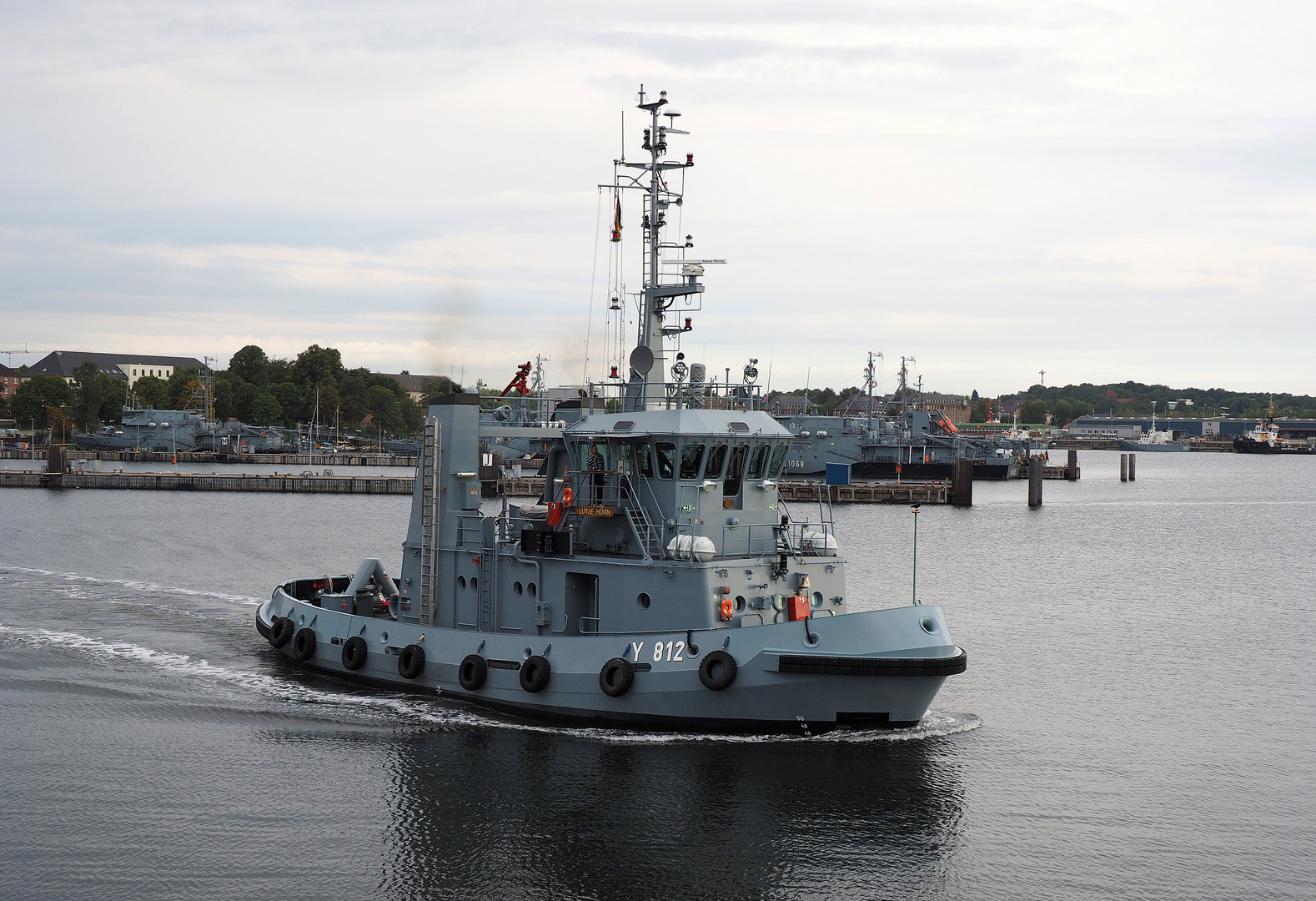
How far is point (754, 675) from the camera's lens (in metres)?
16.1

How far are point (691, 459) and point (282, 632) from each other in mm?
9897

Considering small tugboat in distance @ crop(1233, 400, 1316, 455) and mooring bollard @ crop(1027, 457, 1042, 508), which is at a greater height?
small tugboat in distance @ crop(1233, 400, 1316, 455)

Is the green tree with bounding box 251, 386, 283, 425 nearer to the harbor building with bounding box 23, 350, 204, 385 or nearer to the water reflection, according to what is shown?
the harbor building with bounding box 23, 350, 204, 385

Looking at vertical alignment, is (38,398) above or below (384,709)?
above

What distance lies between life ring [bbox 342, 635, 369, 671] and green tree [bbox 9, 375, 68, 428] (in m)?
133

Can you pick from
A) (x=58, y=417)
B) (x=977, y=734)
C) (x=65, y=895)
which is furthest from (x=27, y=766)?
(x=58, y=417)

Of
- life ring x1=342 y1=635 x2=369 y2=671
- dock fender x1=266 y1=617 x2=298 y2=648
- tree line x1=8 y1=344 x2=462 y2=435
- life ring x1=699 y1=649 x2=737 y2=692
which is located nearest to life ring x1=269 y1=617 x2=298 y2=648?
dock fender x1=266 y1=617 x2=298 y2=648

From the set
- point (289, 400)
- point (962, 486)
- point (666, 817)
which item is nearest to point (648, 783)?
point (666, 817)

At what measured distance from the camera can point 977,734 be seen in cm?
1856

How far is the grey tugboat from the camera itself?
634 inches

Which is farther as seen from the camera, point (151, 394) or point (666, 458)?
point (151, 394)

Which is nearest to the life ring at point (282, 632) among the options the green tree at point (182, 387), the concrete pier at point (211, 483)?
the concrete pier at point (211, 483)

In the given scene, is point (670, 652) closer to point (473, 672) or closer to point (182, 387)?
point (473, 672)

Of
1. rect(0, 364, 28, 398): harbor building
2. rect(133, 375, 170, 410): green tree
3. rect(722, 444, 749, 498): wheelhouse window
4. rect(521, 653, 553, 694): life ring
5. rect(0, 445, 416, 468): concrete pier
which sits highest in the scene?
rect(0, 364, 28, 398): harbor building
